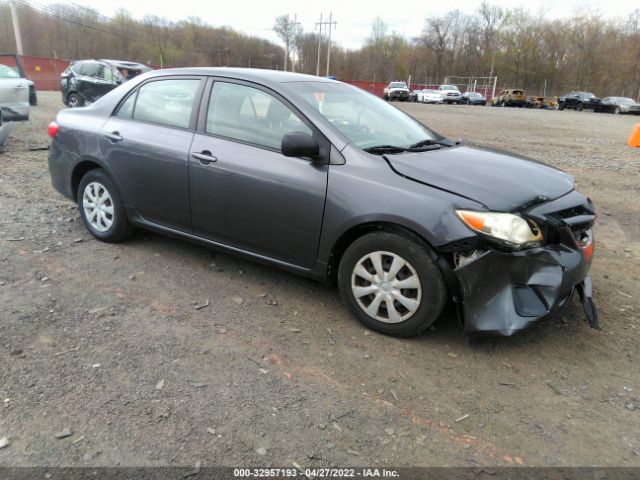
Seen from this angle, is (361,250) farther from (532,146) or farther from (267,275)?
(532,146)

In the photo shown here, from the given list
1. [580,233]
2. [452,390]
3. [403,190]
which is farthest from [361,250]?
[580,233]

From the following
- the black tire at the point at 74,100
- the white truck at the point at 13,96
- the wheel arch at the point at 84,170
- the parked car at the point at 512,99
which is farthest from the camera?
the parked car at the point at 512,99

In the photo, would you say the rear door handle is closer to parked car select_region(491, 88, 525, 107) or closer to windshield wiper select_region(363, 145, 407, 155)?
windshield wiper select_region(363, 145, 407, 155)

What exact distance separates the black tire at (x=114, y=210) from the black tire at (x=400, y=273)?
228cm

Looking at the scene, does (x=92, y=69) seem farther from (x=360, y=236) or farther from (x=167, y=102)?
(x=360, y=236)

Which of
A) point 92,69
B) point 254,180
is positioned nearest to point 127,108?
point 254,180

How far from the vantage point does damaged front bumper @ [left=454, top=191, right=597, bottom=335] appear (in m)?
2.86

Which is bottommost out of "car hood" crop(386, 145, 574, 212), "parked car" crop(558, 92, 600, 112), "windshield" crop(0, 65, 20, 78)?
"parked car" crop(558, 92, 600, 112)

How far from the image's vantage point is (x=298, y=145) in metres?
3.24

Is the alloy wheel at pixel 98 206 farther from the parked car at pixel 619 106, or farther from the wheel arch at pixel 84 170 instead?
the parked car at pixel 619 106

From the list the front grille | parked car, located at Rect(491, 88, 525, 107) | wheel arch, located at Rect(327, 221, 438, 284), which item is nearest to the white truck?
wheel arch, located at Rect(327, 221, 438, 284)

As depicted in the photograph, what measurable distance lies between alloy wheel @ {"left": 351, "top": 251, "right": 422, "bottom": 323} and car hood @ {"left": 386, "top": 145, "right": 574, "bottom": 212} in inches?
21.5

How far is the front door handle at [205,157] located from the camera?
12.3 feet

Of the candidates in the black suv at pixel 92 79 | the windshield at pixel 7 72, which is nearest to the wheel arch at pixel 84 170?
the windshield at pixel 7 72
